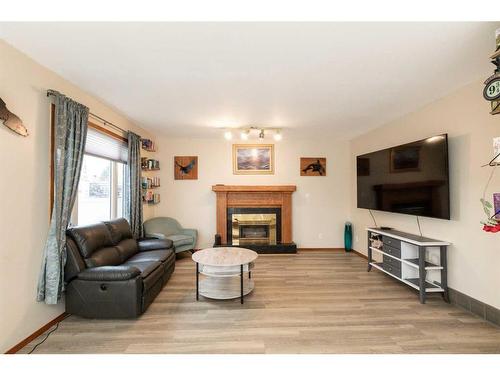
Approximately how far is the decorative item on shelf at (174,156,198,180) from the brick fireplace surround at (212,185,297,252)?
59cm

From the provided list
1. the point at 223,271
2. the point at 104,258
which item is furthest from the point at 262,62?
the point at 104,258

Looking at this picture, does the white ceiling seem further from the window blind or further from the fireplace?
the fireplace

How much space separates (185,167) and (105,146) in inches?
77.2

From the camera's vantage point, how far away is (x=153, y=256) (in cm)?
322

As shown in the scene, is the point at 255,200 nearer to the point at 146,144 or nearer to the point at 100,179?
the point at 146,144

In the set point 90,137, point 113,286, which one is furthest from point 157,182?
point 113,286

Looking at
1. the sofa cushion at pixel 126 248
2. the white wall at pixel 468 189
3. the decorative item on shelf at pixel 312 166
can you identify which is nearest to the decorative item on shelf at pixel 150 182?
the sofa cushion at pixel 126 248

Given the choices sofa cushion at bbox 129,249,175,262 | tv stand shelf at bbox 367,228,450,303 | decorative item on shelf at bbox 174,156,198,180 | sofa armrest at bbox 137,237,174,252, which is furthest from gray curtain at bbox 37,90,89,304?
tv stand shelf at bbox 367,228,450,303

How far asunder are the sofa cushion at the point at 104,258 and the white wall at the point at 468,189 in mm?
4059

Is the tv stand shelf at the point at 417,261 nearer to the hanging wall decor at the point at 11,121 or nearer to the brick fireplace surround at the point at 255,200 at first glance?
the brick fireplace surround at the point at 255,200

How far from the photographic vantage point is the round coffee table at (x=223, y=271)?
278 centimetres

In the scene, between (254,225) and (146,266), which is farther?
(254,225)

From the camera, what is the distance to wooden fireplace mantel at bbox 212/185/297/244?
16.5ft
